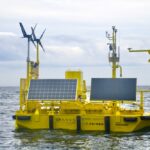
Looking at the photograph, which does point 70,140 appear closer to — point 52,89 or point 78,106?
point 78,106

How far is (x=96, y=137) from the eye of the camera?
34.7 meters

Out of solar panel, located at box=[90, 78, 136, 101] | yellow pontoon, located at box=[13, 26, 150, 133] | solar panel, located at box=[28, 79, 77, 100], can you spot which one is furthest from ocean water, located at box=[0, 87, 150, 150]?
Answer: solar panel, located at box=[90, 78, 136, 101]

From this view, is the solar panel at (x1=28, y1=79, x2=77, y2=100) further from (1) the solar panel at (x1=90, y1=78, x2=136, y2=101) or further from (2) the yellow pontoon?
(1) the solar panel at (x1=90, y1=78, x2=136, y2=101)

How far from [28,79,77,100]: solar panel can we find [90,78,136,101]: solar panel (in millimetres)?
1911

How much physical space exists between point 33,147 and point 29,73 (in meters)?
10.3

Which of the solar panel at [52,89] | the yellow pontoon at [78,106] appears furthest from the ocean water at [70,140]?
the solar panel at [52,89]

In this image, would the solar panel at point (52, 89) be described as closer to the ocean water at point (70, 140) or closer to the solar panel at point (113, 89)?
the solar panel at point (113, 89)

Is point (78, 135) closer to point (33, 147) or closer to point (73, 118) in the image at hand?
point (73, 118)

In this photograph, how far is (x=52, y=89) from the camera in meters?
38.0

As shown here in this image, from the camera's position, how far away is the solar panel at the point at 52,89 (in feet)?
123

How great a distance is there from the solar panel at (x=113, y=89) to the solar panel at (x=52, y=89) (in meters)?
1.91

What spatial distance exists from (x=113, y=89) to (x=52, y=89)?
4.86m

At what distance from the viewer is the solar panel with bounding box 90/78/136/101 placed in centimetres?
3769

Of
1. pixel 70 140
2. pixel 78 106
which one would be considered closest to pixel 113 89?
pixel 78 106
